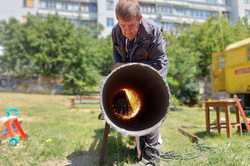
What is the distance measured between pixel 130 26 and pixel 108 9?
1604 inches

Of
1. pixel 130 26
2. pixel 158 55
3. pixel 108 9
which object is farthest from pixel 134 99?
pixel 108 9

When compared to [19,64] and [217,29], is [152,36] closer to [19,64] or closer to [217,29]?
[217,29]

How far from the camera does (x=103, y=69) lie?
2992cm

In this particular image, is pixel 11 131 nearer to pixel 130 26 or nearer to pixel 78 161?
pixel 78 161

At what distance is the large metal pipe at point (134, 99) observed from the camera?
251cm

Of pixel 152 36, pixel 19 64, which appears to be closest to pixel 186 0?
pixel 19 64

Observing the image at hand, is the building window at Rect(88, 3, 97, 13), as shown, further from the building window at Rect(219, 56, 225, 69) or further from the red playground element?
the red playground element

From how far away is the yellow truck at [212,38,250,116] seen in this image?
35.2ft

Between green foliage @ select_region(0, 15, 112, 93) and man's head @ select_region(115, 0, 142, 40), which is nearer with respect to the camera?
man's head @ select_region(115, 0, 142, 40)

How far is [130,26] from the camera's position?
255cm

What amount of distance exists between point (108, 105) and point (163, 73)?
69 centimetres

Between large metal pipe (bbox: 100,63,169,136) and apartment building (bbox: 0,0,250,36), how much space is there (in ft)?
121

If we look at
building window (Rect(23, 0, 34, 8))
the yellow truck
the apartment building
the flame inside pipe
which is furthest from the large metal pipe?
building window (Rect(23, 0, 34, 8))

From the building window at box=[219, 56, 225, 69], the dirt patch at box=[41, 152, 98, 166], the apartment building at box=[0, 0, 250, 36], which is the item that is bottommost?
the dirt patch at box=[41, 152, 98, 166]
